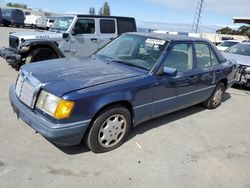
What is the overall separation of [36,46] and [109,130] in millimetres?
4994

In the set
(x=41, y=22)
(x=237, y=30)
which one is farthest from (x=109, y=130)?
(x=237, y=30)

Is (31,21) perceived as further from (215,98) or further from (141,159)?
(141,159)

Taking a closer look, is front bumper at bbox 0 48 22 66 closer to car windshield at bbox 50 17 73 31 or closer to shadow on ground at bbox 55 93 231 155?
car windshield at bbox 50 17 73 31

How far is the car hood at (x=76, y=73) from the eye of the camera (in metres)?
3.17

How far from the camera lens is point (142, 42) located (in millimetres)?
4566

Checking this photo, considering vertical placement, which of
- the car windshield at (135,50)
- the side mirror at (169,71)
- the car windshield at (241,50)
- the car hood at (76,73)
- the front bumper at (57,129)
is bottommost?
the front bumper at (57,129)

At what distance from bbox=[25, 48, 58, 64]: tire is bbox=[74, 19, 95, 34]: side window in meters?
1.22

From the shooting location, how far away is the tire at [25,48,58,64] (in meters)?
7.32

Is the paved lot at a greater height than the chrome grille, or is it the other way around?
the chrome grille

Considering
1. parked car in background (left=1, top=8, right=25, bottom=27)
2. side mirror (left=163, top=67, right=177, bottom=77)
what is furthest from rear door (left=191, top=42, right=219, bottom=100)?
parked car in background (left=1, top=8, right=25, bottom=27)

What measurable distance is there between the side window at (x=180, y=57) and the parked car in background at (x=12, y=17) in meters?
33.7

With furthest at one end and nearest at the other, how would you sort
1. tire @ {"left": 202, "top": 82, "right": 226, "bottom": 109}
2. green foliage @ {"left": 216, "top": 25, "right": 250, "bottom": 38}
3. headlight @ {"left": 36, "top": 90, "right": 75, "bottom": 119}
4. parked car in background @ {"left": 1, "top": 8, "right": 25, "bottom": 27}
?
green foliage @ {"left": 216, "top": 25, "right": 250, "bottom": 38}
parked car in background @ {"left": 1, "top": 8, "right": 25, "bottom": 27}
tire @ {"left": 202, "top": 82, "right": 226, "bottom": 109}
headlight @ {"left": 36, "top": 90, "right": 75, "bottom": 119}

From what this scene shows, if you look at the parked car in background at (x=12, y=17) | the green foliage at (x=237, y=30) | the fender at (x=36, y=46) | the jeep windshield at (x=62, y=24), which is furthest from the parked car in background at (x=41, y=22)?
the green foliage at (x=237, y=30)

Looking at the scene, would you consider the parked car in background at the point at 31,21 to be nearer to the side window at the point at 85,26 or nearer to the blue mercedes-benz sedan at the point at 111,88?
the side window at the point at 85,26
